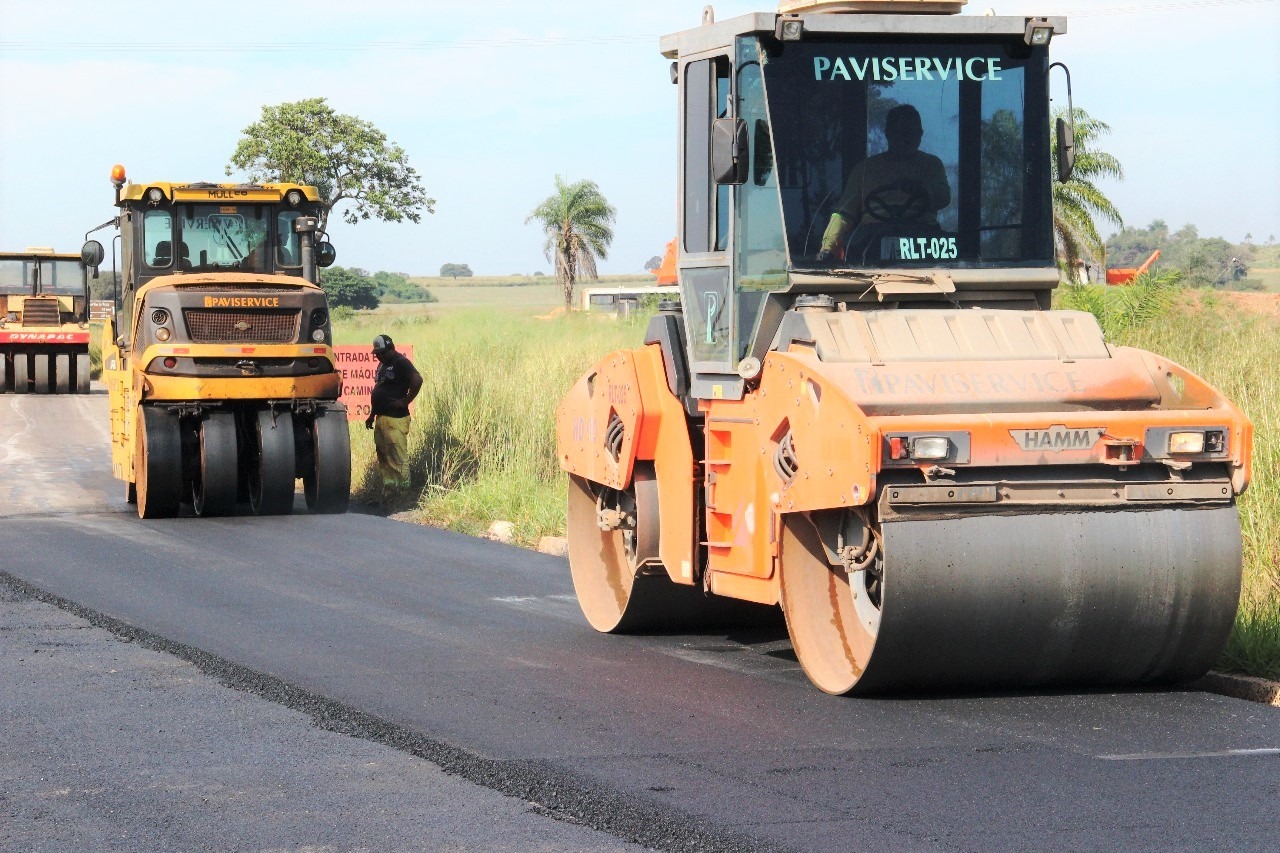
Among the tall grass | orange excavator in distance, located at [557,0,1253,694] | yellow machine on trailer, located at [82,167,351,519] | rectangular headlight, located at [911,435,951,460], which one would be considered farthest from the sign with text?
rectangular headlight, located at [911,435,951,460]

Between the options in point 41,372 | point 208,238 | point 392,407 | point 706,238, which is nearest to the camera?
point 706,238

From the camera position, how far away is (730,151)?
7.36m

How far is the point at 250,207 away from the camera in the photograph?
54.0ft

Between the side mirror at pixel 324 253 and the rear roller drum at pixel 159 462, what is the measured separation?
2.48 metres

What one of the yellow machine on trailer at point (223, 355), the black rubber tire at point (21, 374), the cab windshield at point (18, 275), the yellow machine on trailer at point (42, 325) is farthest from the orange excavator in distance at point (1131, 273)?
the cab windshield at point (18, 275)

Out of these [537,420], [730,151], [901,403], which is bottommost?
[537,420]

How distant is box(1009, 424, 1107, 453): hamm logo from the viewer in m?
6.41

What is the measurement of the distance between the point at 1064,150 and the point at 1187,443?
5.72 ft

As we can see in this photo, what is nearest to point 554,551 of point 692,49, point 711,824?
point 692,49

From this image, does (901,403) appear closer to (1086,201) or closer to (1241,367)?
(1241,367)

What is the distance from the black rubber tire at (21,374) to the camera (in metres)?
34.6

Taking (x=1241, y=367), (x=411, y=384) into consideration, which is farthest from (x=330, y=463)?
(x=1241, y=367)

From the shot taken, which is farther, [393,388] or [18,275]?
[18,275]

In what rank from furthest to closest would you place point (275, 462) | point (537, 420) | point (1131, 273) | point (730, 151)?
1. point (1131, 273)
2. point (537, 420)
3. point (275, 462)
4. point (730, 151)
